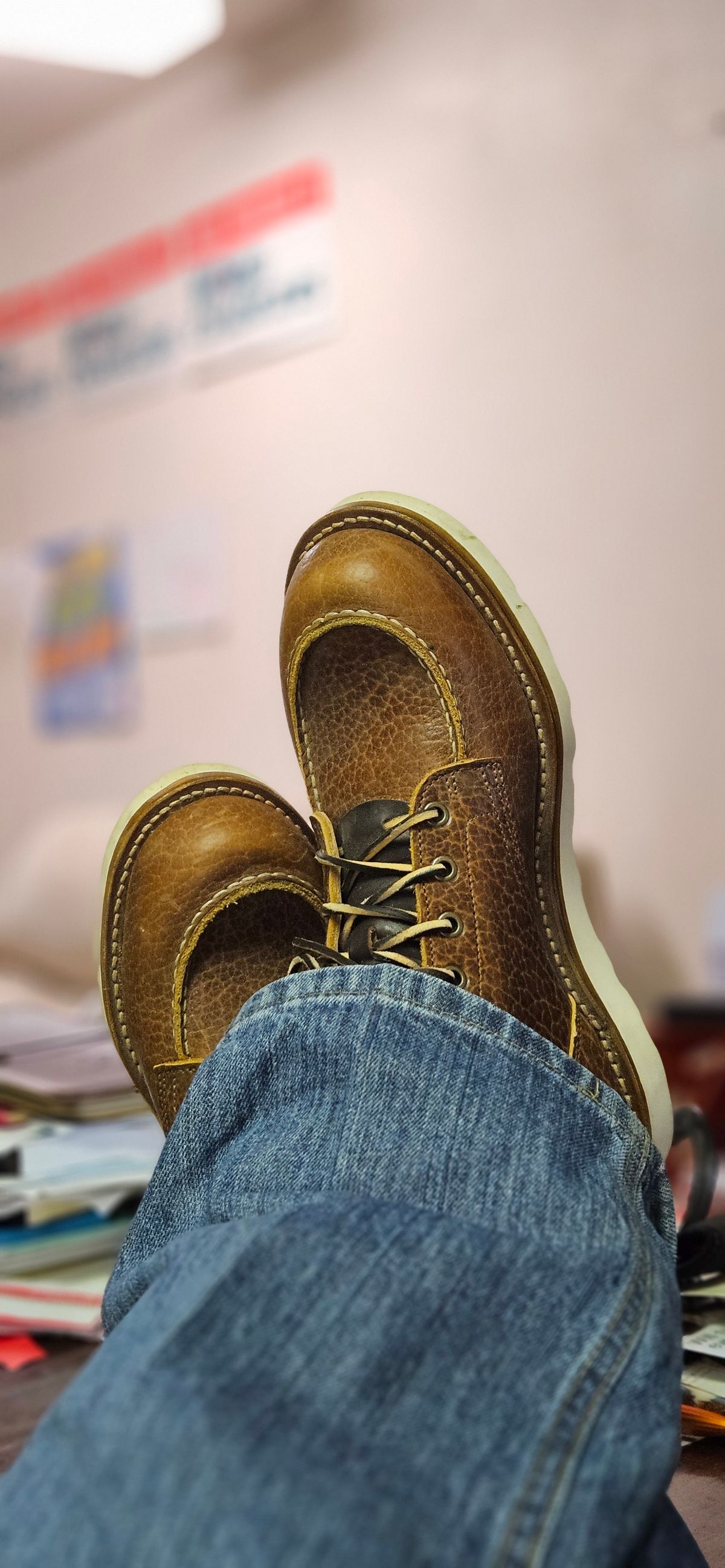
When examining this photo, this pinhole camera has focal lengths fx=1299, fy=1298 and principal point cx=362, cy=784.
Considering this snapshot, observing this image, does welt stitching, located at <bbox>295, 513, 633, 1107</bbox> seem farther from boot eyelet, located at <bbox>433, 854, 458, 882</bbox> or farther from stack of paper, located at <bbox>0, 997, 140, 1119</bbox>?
stack of paper, located at <bbox>0, 997, 140, 1119</bbox>

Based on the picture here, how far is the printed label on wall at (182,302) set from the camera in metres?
2.35

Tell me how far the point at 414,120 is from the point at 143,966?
6.23 ft

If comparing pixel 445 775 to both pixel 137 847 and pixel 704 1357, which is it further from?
pixel 704 1357

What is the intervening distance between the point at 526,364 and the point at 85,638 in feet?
4.02

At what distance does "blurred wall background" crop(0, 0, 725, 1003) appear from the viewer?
1832mm

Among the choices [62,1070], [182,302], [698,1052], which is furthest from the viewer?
[182,302]

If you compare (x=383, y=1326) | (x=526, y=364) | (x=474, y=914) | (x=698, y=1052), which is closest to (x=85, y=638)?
(x=526, y=364)

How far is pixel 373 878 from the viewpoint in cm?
65

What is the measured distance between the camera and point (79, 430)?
2.86m

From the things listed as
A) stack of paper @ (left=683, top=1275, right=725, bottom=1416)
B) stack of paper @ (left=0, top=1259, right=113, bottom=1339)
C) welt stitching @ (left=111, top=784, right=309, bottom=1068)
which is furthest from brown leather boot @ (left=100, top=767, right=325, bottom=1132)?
stack of paper @ (left=683, top=1275, right=725, bottom=1416)

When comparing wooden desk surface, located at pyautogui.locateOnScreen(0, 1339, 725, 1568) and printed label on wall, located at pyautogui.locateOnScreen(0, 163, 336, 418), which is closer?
wooden desk surface, located at pyautogui.locateOnScreen(0, 1339, 725, 1568)

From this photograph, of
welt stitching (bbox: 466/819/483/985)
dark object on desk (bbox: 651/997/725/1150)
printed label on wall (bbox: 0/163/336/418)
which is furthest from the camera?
printed label on wall (bbox: 0/163/336/418)

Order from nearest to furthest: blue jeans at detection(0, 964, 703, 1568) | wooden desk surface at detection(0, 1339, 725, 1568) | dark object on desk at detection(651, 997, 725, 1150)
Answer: blue jeans at detection(0, 964, 703, 1568), wooden desk surface at detection(0, 1339, 725, 1568), dark object on desk at detection(651, 997, 725, 1150)

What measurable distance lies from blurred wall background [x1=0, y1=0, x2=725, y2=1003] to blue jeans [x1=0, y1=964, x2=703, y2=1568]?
4.81 feet
